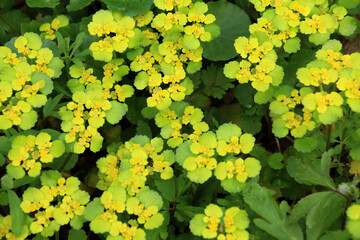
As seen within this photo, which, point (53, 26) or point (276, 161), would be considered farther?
point (53, 26)

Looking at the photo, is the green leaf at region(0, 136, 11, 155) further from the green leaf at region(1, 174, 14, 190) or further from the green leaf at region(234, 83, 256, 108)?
the green leaf at region(234, 83, 256, 108)

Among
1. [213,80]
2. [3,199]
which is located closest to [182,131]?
[213,80]

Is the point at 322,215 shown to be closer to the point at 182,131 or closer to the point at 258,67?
the point at 258,67

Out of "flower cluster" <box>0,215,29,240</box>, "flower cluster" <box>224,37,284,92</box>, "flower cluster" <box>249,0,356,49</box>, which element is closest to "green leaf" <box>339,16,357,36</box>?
"flower cluster" <box>249,0,356,49</box>

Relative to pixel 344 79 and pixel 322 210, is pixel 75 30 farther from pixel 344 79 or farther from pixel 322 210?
pixel 322 210

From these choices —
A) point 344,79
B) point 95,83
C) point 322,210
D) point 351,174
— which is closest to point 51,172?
point 95,83

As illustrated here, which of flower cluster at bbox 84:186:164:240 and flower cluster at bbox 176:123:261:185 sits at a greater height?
flower cluster at bbox 176:123:261:185
